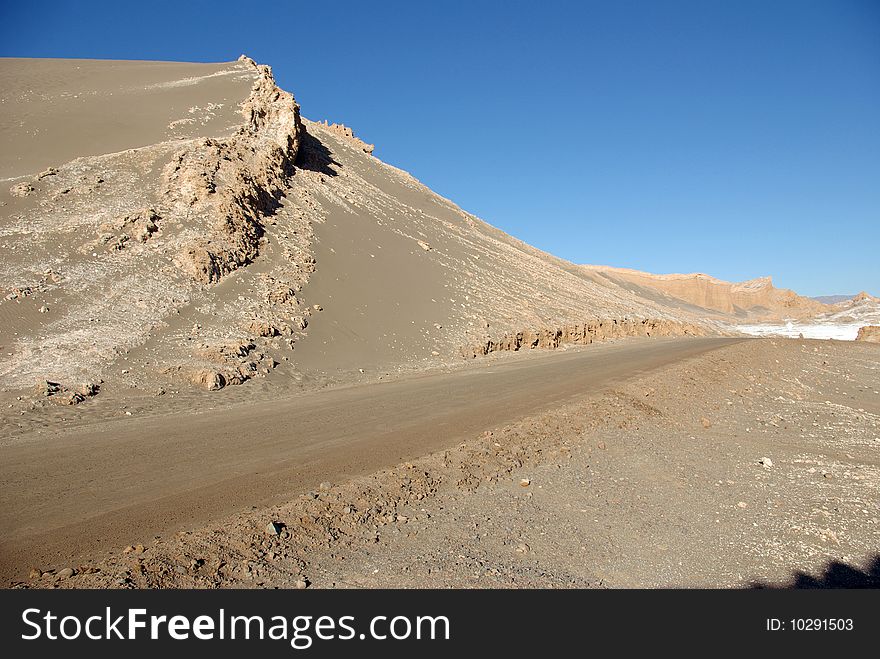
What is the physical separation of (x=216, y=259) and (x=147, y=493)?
1454cm

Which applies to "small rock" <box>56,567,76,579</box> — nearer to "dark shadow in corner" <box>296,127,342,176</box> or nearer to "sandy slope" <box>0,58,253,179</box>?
"sandy slope" <box>0,58,253,179</box>

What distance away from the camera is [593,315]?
118 feet

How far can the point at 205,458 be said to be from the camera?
8023mm

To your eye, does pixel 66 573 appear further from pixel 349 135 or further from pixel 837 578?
pixel 349 135

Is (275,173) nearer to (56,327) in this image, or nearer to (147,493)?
(56,327)

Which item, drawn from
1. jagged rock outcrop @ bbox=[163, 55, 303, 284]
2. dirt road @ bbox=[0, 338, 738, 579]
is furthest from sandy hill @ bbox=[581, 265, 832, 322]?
dirt road @ bbox=[0, 338, 738, 579]

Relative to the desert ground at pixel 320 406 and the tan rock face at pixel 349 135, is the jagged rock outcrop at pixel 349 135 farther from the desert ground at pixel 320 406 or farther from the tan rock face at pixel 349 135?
the desert ground at pixel 320 406

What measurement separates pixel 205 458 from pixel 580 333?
26832mm

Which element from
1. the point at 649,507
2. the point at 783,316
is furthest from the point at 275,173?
the point at 783,316

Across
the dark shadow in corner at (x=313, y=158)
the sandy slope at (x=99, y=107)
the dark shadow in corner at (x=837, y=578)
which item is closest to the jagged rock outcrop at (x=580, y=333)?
the dark shadow in corner at (x=837, y=578)

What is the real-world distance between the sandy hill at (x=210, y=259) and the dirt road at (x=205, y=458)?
3.52 metres

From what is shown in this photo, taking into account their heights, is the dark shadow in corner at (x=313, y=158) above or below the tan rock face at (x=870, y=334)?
above

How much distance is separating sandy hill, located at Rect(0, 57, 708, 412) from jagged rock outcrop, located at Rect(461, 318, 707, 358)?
0.15 metres

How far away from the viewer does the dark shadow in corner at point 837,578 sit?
17.1 ft
